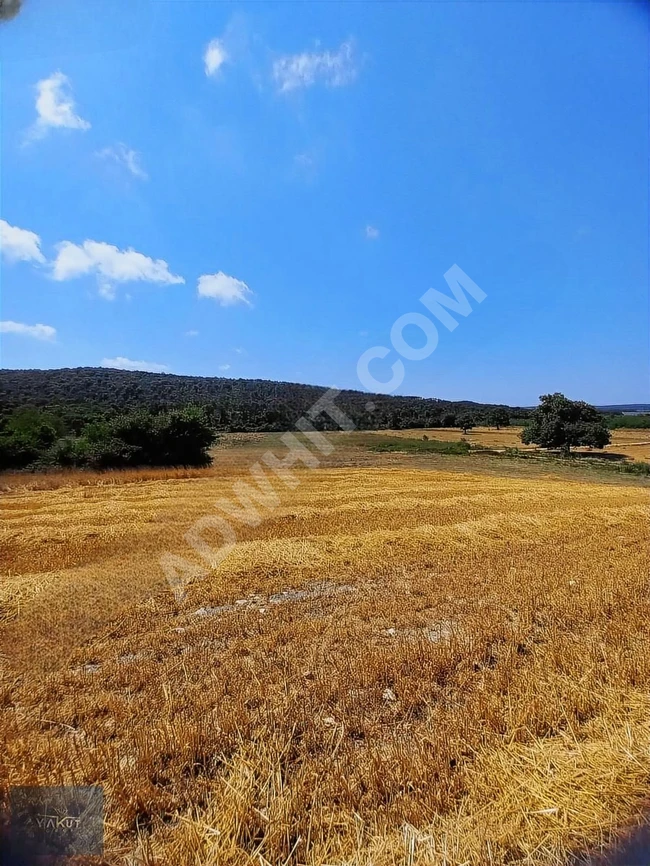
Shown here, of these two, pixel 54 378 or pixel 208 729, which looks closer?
pixel 208 729

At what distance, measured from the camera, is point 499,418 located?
75.1 m

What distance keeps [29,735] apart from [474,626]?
374 cm

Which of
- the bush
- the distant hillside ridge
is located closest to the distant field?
the distant hillside ridge

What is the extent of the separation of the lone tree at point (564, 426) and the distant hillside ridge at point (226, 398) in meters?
22.8

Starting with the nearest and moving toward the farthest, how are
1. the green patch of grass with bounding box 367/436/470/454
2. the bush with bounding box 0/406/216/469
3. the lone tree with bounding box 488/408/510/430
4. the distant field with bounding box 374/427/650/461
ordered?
the bush with bounding box 0/406/216/469 → the green patch of grass with bounding box 367/436/470/454 → the distant field with bounding box 374/427/650/461 → the lone tree with bounding box 488/408/510/430

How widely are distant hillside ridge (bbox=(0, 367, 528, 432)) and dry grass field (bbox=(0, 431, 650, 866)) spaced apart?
39.4 meters

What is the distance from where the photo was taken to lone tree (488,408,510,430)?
247 feet

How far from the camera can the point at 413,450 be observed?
43.0 metres

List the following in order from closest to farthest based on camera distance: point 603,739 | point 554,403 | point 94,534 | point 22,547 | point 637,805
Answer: point 637,805 → point 603,739 → point 22,547 → point 94,534 → point 554,403

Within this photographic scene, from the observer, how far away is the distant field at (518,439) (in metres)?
48.6

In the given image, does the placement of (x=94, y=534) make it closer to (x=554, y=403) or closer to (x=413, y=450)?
(x=413, y=450)

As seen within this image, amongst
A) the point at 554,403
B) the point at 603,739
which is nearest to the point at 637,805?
the point at 603,739

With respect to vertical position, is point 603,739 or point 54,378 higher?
point 54,378

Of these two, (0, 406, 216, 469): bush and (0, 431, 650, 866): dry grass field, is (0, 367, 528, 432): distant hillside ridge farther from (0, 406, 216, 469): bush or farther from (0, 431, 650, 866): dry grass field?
(0, 431, 650, 866): dry grass field
